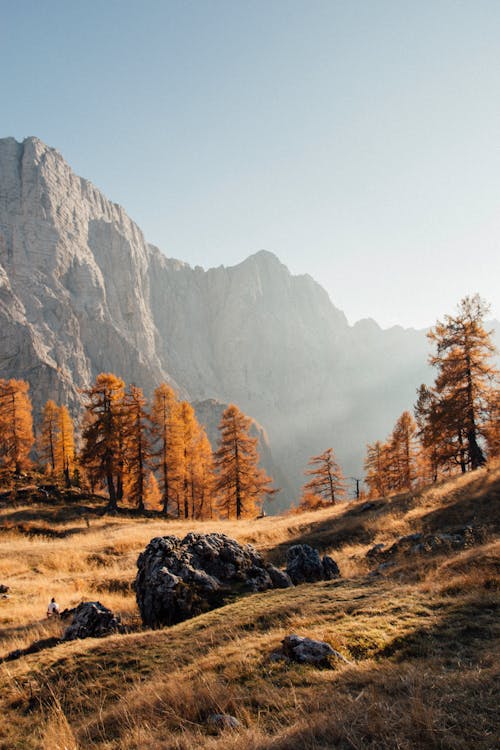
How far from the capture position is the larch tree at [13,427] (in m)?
43.1

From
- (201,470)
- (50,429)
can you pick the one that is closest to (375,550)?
(201,470)

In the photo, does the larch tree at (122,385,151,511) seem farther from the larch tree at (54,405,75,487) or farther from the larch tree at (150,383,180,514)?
the larch tree at (54,405,75,487)

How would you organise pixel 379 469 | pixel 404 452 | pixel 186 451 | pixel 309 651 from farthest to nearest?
pixel 379 469 < pixel 186 451 < pixel 404 452 < pixel 309 651

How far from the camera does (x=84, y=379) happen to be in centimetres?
13000

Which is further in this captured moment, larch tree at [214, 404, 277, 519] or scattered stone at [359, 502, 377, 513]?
larch tree at [214, 404, 277, 519]

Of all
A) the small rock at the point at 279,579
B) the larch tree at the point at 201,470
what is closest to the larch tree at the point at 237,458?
the larch tree at the point at 201,470

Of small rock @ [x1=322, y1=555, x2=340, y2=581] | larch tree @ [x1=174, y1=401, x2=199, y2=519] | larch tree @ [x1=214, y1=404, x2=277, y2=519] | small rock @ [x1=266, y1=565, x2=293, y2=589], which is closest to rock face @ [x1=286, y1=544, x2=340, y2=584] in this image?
small rock @ [x1=322, y1=555, x2=340, y2=581]

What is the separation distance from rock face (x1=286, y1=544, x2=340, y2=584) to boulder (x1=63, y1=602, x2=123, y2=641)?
18.7 feet

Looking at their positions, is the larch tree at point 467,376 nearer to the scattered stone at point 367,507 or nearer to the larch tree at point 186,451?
the scattered stone at point 367,507

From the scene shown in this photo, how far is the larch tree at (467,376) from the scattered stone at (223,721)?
84.8 ft

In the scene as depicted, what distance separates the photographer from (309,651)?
564cm

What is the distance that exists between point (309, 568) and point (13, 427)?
134 feet

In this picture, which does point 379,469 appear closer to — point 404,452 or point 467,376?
point 404,452

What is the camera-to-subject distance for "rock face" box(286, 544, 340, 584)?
12.7 metres
